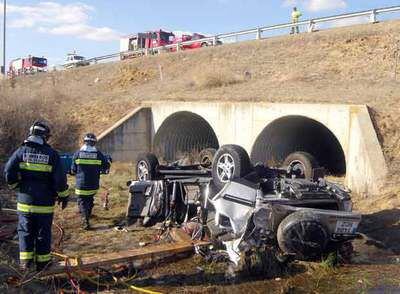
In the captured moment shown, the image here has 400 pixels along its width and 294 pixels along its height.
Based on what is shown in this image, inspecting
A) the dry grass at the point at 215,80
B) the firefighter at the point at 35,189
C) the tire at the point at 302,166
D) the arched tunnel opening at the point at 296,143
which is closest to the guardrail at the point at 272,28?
the dry grass at the point at 215,80

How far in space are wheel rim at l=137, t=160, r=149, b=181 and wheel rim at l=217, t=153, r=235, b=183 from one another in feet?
9.30

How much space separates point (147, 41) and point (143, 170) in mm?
26560

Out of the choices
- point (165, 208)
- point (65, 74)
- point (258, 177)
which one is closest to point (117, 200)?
point (165, 208)

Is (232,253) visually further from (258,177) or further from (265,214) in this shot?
(258,177)

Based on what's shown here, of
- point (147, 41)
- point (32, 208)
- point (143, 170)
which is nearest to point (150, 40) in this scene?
point (147, 41)

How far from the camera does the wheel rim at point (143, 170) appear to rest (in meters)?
10.6

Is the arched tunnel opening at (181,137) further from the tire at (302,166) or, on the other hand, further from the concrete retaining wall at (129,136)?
the tire at (302,166)

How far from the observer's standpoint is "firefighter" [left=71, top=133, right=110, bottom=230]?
8.89 m

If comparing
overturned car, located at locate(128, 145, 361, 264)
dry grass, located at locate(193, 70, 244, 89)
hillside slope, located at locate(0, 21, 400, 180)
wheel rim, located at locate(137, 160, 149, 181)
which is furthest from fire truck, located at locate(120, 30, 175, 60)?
overturned car, located at locate(128, 145, 361, 264)

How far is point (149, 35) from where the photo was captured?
3588 cm

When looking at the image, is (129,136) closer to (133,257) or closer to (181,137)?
(181,137)

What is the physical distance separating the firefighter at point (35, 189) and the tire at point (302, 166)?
14.4ft

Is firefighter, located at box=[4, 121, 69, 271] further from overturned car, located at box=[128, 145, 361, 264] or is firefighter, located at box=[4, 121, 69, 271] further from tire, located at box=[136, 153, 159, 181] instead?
tire, located at box=[136, 153, 159, 181]

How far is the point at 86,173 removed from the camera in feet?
29.2
